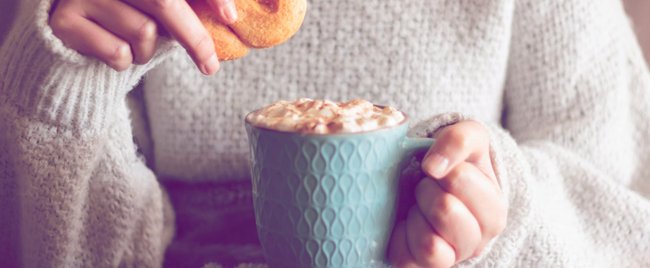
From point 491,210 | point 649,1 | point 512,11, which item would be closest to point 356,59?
point 512,11

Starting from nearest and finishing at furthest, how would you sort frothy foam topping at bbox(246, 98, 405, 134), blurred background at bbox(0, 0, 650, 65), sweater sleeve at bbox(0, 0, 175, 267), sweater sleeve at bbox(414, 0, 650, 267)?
frothy foam topping at bbox(246, 98, 405, 134) → sweater sleeve at bbox(0, 0, 175, 267) → sweater sleeve at bbox(414, 0, 650, 267) → blurred background at bbox(0, 0, 650, 65)

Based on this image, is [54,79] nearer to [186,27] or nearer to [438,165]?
[186,27]

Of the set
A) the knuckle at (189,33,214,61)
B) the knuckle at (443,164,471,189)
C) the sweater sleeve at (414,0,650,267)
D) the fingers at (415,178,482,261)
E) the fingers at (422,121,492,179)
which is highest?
the knuckle at (189,33,214,61)

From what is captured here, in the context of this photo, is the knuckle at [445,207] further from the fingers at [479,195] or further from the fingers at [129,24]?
the fingers at [129,24]

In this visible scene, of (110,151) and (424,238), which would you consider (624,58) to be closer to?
(424,238)

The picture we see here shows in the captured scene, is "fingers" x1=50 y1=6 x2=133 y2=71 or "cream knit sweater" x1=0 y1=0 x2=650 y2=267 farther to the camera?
"cream knit sweater" x1=0 y1=0 x2=650 y2=267

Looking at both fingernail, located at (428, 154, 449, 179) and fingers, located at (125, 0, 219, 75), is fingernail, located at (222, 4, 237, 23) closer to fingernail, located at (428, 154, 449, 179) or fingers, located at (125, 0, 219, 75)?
fingers, located at (125, 0, 219, 75)

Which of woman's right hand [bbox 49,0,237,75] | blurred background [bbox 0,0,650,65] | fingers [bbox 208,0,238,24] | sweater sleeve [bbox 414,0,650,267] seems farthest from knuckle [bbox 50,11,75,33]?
blurred background [bbox 0,0,650,65]
